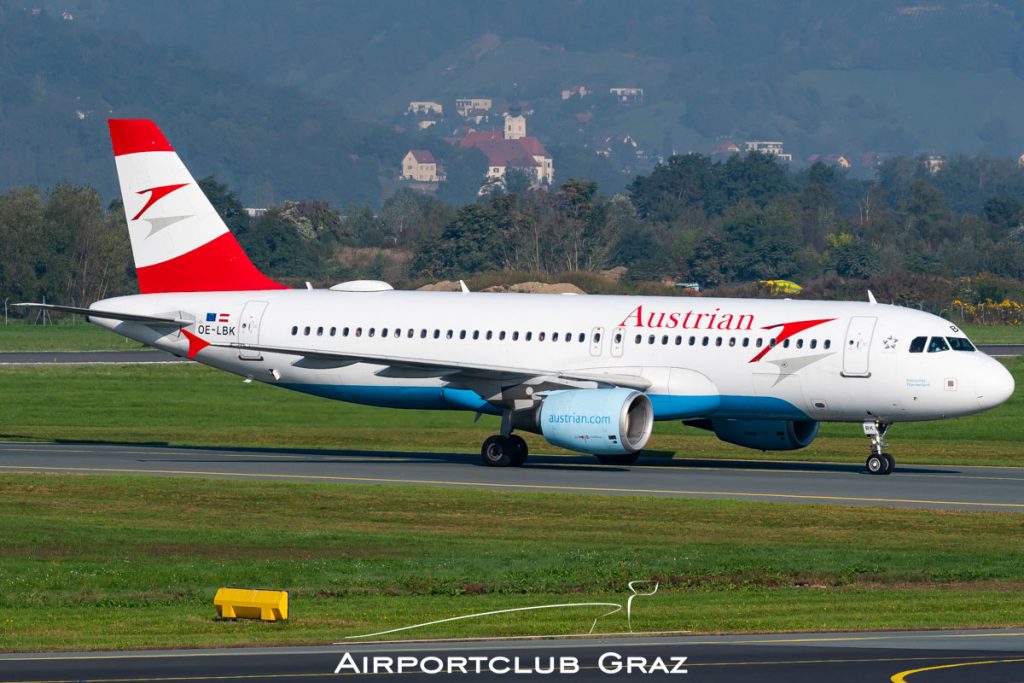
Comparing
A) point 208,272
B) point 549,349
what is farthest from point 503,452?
point 208,272

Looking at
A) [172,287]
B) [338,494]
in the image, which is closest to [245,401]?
[172,287]

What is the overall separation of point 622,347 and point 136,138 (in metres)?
14.8

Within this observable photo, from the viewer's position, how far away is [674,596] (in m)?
26.2

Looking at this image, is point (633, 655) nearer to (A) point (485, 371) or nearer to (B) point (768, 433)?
(A) point (485, 371)

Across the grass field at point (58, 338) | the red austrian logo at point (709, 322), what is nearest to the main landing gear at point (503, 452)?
the red austrian logo at point (709, 322)

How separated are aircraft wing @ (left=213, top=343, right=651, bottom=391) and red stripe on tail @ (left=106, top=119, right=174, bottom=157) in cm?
820

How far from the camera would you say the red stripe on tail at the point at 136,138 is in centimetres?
4866

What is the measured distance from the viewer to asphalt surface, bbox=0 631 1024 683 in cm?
1920

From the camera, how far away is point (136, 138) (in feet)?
160

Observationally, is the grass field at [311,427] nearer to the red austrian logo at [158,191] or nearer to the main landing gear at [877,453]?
the main landing gear at [877,453]

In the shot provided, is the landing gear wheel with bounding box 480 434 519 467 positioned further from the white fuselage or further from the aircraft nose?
the aircraft nose

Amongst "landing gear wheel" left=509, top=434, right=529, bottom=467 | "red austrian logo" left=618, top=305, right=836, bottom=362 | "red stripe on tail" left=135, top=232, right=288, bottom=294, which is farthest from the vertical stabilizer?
"red austrian logo" left=618, top=305, right=836, bottom=362

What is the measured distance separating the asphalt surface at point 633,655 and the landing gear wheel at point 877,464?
19658 mm

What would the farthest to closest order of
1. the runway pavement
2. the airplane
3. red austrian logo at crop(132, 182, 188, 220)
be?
red austrian logo at crop(132, 182, 188, 220), the airplane, the runway pavement
